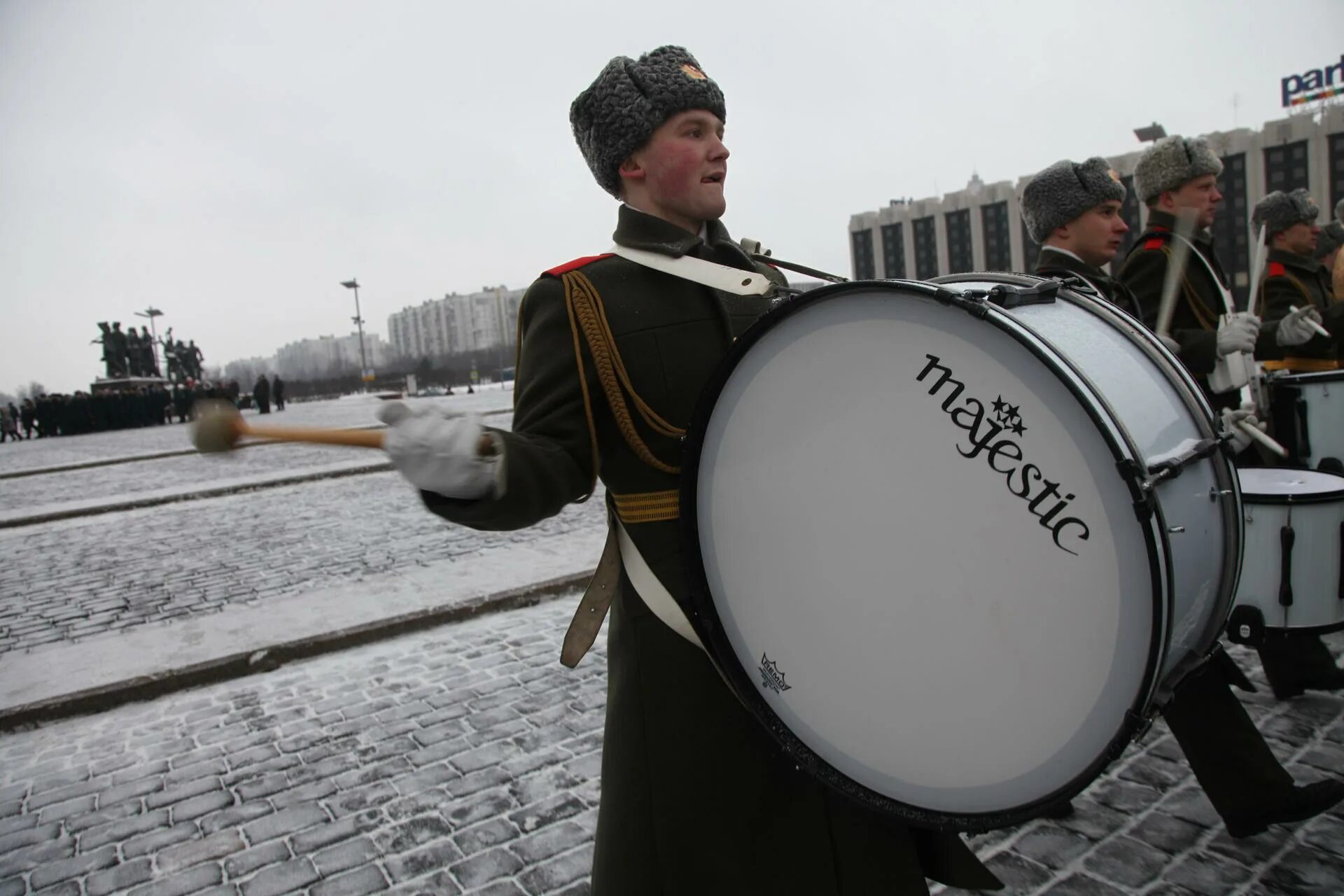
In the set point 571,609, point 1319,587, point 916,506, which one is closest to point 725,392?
point 916,506

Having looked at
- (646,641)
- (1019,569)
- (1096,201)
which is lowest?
(646,641)

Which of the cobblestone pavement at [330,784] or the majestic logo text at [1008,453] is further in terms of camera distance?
the cobblestone pavement at [330,784]

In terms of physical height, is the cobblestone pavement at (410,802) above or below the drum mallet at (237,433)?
below

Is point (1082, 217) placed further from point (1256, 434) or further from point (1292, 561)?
point (1292, 561)

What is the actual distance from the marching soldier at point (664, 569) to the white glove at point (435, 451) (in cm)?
23

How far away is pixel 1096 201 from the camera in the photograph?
3.23m

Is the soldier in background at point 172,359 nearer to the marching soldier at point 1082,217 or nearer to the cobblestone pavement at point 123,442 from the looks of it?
the cobblestone pavement at point 123,442

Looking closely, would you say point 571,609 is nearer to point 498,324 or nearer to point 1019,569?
point 1019,569

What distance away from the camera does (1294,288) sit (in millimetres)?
5016

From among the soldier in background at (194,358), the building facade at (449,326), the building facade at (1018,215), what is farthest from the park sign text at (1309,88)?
the building facade at (449,326)

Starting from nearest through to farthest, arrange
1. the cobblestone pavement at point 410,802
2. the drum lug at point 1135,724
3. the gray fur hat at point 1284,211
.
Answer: the drum lug at point 1135,724, the cobblestone pavement at point 410,802, the gray fur hat at point 1284,211

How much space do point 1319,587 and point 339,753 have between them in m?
3.45

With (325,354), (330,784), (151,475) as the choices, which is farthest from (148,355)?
(325,354)

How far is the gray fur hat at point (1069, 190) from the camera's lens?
322 cm
